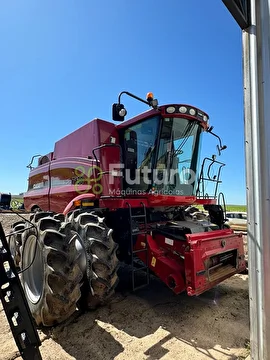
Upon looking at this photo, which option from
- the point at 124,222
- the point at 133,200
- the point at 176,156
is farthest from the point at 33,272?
the point at 176,156

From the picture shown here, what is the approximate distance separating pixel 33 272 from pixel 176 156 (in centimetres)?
295

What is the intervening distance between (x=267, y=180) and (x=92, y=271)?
2.21 metres

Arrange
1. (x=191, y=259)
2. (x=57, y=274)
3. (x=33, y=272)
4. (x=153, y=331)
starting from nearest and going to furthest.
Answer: (x=57, y=274) < (x=153, y=331) < (x=191, y=259) < (x=33, y=272)

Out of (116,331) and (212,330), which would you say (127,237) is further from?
(212,330)

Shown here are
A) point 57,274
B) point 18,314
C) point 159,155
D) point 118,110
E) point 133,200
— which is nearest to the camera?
point 18,314

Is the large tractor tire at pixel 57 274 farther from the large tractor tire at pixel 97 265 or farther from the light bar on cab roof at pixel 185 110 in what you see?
the light bar on cab roof at pixel 185 110

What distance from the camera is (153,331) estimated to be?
2982 millimetres

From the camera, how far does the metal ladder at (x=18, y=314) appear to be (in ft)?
6.81

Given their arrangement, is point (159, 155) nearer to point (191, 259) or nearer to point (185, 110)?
point (185, 110)

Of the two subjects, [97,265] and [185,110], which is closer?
[97,265]

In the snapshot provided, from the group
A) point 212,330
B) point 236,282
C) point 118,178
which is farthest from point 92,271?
point 236,282

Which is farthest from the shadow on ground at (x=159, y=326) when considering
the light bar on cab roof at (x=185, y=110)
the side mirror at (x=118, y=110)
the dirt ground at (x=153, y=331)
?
the light bar on cab roof at (x=185, y=110)

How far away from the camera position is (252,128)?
1953mm

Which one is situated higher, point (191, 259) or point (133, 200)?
point (133, 200)
